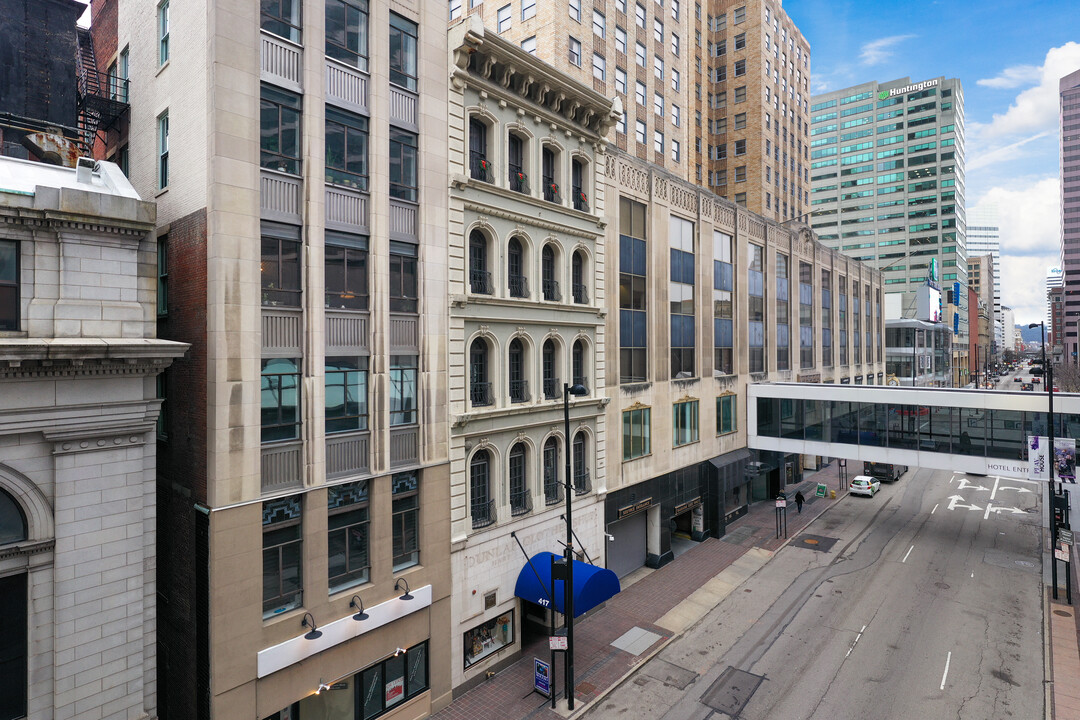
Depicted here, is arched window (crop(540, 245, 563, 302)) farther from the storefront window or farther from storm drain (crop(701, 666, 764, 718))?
storm drain (crop(701, 666, 764, 718))

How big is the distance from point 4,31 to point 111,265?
35.3 ft

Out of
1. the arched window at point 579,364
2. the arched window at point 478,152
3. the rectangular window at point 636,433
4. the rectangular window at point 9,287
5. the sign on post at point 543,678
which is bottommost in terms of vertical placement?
the sign on post at point 543,678

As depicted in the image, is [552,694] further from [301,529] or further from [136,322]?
[136,322]

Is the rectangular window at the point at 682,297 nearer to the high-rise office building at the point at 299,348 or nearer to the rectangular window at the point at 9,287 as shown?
the high-rise office building at the point at 299,348

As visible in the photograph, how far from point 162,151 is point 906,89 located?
15304 cm

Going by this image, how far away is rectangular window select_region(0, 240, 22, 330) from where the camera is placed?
36.7ft

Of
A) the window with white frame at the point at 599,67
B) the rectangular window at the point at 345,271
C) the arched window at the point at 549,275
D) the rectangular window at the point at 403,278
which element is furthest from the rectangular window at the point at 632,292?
the rectangular window at the point at 345,271

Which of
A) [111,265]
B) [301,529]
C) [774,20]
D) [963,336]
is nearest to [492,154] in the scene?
[111,265]

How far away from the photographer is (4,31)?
658 inches

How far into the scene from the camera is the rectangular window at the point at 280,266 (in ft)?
46.5

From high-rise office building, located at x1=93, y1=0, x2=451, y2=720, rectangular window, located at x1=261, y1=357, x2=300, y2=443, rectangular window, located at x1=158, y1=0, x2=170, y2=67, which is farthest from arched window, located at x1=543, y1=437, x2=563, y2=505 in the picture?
rectangular window, located at x1=158, y1=0, x2=170, y2=67

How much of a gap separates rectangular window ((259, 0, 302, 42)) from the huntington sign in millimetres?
148961

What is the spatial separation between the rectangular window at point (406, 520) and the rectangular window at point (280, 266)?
19.2 ft

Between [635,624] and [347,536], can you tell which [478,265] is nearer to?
[347,536]
